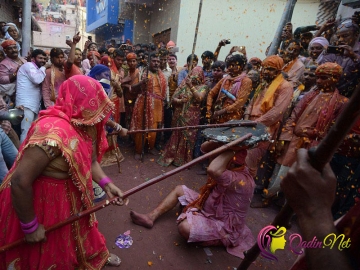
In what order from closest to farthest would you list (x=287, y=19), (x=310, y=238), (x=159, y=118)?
(x=310, y=238) < (x=159, y=118) < (x=287, y=19)

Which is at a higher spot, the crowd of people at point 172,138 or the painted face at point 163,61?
the painted face at point 163,61

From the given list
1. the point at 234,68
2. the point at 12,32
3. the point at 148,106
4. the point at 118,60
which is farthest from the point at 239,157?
the point at 12,32

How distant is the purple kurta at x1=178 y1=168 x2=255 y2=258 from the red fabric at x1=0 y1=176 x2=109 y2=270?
4.47 feet

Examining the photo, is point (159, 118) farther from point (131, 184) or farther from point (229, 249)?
point (229, 249)

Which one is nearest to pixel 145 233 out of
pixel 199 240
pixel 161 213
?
pixel 161 213

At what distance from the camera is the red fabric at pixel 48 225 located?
1.80 metres

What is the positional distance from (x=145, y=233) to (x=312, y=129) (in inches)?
114

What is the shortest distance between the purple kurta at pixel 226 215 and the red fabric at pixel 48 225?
1364 mm

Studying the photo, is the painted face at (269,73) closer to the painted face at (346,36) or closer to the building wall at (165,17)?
the painted face at (346,36)

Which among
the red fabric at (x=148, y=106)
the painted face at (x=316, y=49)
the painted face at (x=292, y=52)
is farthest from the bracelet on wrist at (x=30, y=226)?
the painted face at (x=316, y=49)

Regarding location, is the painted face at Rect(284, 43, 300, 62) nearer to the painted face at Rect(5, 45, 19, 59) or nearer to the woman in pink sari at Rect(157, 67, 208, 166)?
the woman in pink sari at Rect(157, 67, 208, 166)

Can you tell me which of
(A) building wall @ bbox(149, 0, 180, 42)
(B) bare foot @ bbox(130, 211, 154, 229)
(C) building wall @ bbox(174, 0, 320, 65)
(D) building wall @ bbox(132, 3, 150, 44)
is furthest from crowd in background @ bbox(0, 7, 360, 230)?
(D) building wall @ bbox(132, 3, 150, 44)

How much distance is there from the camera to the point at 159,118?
5.94 metres

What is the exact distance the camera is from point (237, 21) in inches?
403
